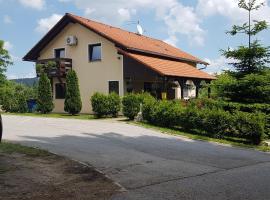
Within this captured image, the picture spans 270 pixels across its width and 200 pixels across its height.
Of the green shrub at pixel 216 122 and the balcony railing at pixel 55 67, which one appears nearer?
the green shrub at pixel 216 122

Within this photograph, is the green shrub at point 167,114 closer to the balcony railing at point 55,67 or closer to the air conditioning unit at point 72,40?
the balcony railing at point 55,67

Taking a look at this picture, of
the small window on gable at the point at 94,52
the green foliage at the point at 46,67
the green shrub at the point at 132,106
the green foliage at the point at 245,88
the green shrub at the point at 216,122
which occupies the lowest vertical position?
the green shrub at the point at 216,122

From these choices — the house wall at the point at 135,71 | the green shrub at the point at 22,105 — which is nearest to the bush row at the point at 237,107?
the house wall at the point at 135,71

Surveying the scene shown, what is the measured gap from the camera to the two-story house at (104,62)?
26438mm

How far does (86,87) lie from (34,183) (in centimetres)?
2246

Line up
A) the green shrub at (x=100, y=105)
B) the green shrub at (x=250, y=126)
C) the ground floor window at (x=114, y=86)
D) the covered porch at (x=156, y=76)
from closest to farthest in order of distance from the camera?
the green shrub at (x=250, y=126) < the green shrub at (x=100, y=105) < the covered porch at (x=156, y=76) < the ground floor window at (x=114, y=86)

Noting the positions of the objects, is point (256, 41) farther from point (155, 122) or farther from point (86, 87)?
point (86, 87)

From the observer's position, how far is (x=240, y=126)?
16.6 m

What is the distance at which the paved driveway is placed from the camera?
7.23m

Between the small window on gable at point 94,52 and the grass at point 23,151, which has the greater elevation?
the small window on gable at point 94,52

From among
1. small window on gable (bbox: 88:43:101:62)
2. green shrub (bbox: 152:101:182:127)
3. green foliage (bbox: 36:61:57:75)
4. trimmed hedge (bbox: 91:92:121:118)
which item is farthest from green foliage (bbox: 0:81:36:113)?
green shrub (bbox: 152:101:182:127)

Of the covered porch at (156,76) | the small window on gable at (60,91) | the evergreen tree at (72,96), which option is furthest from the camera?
the small window on gable at (60,91)

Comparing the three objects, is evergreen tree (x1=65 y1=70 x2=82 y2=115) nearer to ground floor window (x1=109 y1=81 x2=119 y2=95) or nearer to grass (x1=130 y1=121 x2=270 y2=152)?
ground floor window (x1=109 y1=81 x2=119 y2=95)

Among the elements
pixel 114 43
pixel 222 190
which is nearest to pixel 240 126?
pixel 222 190
